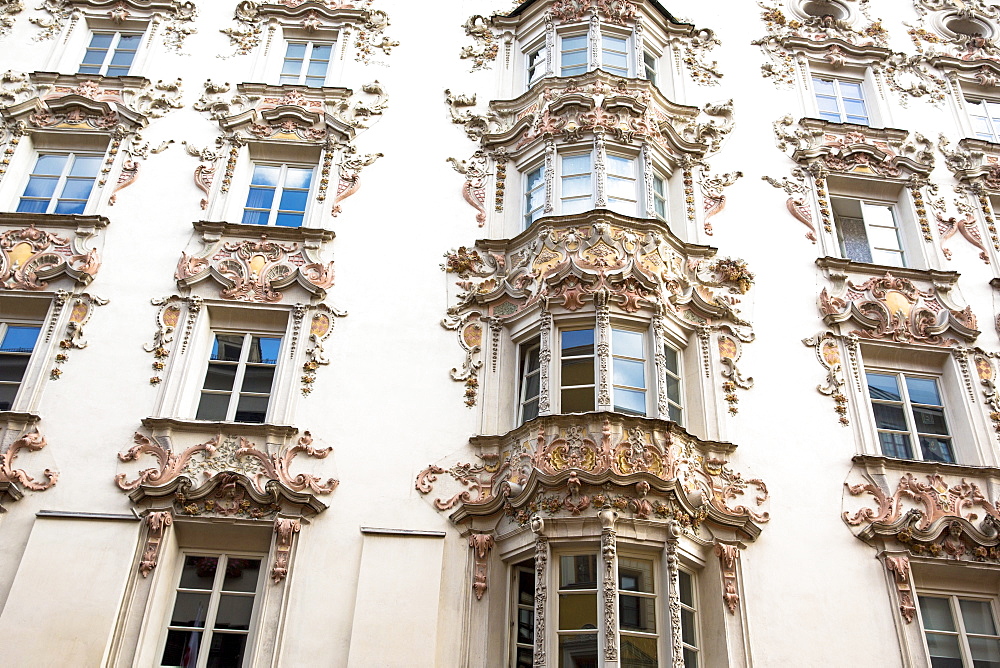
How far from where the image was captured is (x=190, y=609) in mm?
12117

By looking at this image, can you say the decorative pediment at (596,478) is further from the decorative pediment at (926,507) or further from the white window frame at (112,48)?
the white window frame at (112,48)

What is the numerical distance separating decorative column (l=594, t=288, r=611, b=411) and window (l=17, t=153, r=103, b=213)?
30.9ft

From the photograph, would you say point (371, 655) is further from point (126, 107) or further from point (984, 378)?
point (126, 107)

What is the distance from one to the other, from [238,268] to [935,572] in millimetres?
11576

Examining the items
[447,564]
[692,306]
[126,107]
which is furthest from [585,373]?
[126,107]

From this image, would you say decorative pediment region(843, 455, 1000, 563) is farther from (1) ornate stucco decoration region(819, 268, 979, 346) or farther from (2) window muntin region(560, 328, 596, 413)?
(2) window muntin region(560, 328, 596, 413)

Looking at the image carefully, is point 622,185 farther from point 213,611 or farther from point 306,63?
point 213,611

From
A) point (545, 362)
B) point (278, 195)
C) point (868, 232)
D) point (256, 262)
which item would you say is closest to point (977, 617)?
point (545, 362)

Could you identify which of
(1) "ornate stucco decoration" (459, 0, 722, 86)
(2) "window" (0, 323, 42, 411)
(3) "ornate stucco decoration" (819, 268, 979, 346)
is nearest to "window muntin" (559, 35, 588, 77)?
(1) "ornate stucco decoration" (459, 0, 722, 86)

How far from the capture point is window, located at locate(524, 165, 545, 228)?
635 inches

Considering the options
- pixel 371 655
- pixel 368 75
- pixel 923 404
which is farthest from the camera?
pixel 368 75

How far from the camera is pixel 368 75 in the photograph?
747 inches

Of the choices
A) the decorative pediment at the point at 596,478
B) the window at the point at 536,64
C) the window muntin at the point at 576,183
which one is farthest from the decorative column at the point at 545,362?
the window at the point at 536,64

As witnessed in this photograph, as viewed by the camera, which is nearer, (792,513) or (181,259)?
(792,513)
